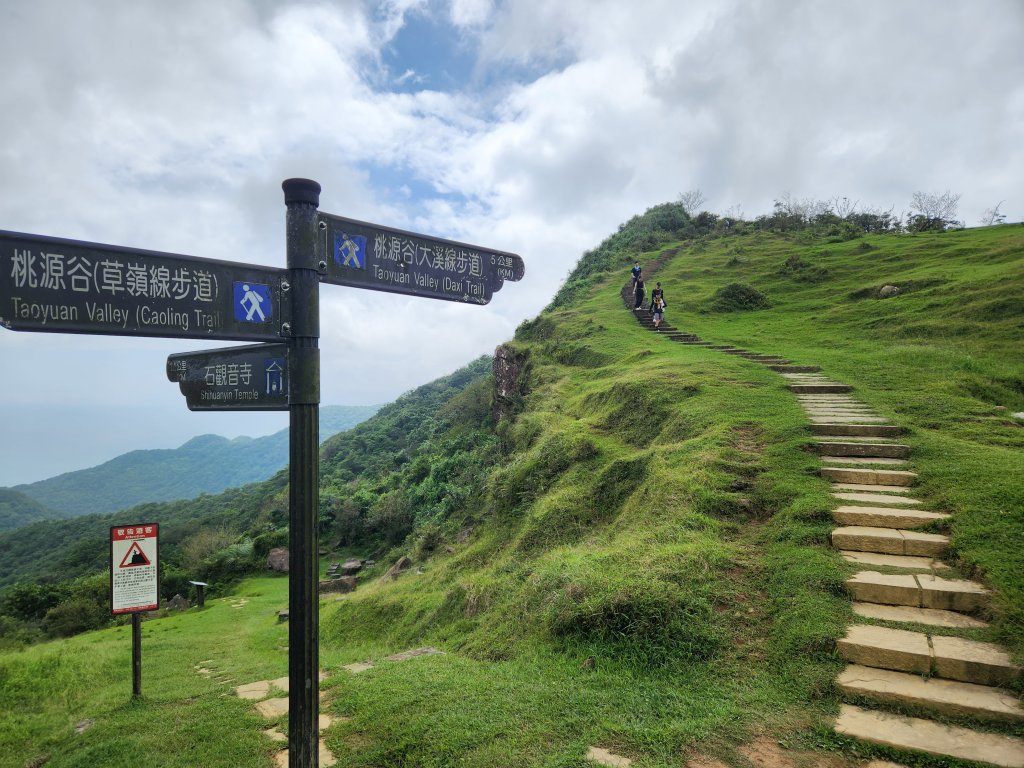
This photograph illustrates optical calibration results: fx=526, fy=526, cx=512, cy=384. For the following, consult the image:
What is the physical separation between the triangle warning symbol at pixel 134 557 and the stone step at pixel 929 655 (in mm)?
6770

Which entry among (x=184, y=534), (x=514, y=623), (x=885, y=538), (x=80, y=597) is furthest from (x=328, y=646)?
(x=184, y=534)

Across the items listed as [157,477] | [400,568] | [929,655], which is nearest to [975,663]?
[929,655]

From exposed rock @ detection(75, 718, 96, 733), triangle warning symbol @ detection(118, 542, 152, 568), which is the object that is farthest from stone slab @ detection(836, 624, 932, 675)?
triangle warning symbol @ detection(118, 542, 152, 568)

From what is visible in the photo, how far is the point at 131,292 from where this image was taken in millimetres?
2287

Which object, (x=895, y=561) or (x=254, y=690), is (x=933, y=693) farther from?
(x=254, y=690)

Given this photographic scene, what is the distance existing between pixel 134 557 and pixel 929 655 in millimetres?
7286

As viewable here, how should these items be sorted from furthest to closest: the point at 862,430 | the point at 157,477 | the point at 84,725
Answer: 1. the point at 157,477
2. the point at 862,430
3. the point at 84,725

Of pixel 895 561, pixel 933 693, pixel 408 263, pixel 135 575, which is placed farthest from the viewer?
pixel 135 575

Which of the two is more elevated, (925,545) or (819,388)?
(819,388)

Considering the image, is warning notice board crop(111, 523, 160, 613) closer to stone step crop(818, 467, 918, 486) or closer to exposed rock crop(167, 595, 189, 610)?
stone step crop(818, 467, 918, 486)

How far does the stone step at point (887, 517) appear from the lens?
15.8 feet

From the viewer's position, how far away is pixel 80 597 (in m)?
18.9

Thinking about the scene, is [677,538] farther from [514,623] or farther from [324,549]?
[324,549]

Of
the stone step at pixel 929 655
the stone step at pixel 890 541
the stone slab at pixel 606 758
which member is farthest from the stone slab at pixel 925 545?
the stone slab at pixel 606 758
